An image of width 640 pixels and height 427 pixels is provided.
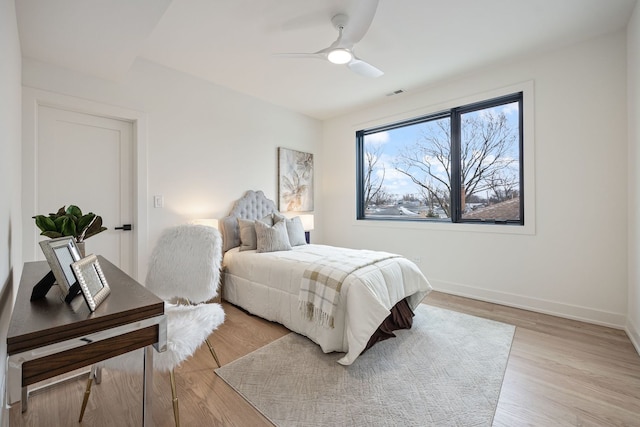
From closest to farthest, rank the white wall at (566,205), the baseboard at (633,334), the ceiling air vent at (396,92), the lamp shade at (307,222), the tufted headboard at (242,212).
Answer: the baseboard at (633,334) < the white wall at (566,205) < the tufted headboard at (242,212) < the ceiling air vent at (396,92) < the lamp shade at (307,222)

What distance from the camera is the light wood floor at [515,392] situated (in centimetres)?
152

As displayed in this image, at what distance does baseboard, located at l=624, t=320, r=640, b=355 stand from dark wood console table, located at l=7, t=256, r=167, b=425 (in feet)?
10.9

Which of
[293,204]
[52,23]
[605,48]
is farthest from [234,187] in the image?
[605,48]

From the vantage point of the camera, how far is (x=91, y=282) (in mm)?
1000

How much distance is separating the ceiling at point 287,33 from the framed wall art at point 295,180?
128 centimetres

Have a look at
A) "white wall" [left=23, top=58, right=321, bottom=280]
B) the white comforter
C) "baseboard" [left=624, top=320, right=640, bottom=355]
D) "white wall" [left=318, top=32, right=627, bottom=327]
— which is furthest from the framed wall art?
"baseboard" [left=624, top=320, right=640, bottom=355]

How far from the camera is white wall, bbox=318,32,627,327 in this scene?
102 inches

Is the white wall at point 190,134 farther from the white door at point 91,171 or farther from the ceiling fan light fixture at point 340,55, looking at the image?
the ceiling fan light fixture at point 340,55

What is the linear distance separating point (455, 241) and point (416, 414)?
244 cm

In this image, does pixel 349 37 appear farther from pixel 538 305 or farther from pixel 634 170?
pixel 538 305

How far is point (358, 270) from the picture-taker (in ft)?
7.52

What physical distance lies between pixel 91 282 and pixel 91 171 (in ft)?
7.41

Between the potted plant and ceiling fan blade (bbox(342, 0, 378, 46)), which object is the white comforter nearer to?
the potted plant

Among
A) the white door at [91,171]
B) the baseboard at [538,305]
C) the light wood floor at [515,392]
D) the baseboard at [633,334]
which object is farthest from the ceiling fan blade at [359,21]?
the baseboard at [633,334]
